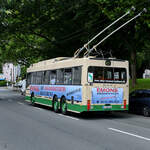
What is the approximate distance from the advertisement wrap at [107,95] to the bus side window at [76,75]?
0.91 metres

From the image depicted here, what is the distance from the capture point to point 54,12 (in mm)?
28453

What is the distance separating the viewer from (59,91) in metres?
17.9

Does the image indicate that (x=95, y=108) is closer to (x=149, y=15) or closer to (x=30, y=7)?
(x=149, y=15)

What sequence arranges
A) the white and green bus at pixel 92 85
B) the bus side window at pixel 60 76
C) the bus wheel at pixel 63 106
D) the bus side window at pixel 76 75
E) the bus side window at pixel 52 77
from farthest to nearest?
1. the bus side window at pixel 52 77
2. the bus side window at pixel 60 76
3. the bus wheel at pixel 63 106
4. the bus side window at pixel 76 75
5. the white and green bus at pixel 92 85

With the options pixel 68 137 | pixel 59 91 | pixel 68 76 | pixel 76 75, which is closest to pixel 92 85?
pixel 76 75

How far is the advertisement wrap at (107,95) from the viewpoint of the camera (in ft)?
50.1

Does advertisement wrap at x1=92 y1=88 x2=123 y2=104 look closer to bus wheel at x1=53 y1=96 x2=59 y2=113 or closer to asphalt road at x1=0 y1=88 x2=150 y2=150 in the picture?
asphalt road at x1=0 y1=88 x2=150 y2=150

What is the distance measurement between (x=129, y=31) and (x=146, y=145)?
18.8 metres

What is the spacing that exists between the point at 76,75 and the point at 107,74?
1.47m

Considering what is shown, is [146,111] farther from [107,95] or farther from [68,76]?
[68,76]

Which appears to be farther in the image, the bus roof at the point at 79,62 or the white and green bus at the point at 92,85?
the bus roof at the point at 79,62

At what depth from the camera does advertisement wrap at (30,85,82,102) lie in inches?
615

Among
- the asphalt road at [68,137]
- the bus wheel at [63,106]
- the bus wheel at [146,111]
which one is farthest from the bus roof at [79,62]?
the asphalt road at [68,137]

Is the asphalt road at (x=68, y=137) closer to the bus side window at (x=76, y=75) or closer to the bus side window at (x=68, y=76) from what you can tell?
the bus side window at (x=76, y=75)
